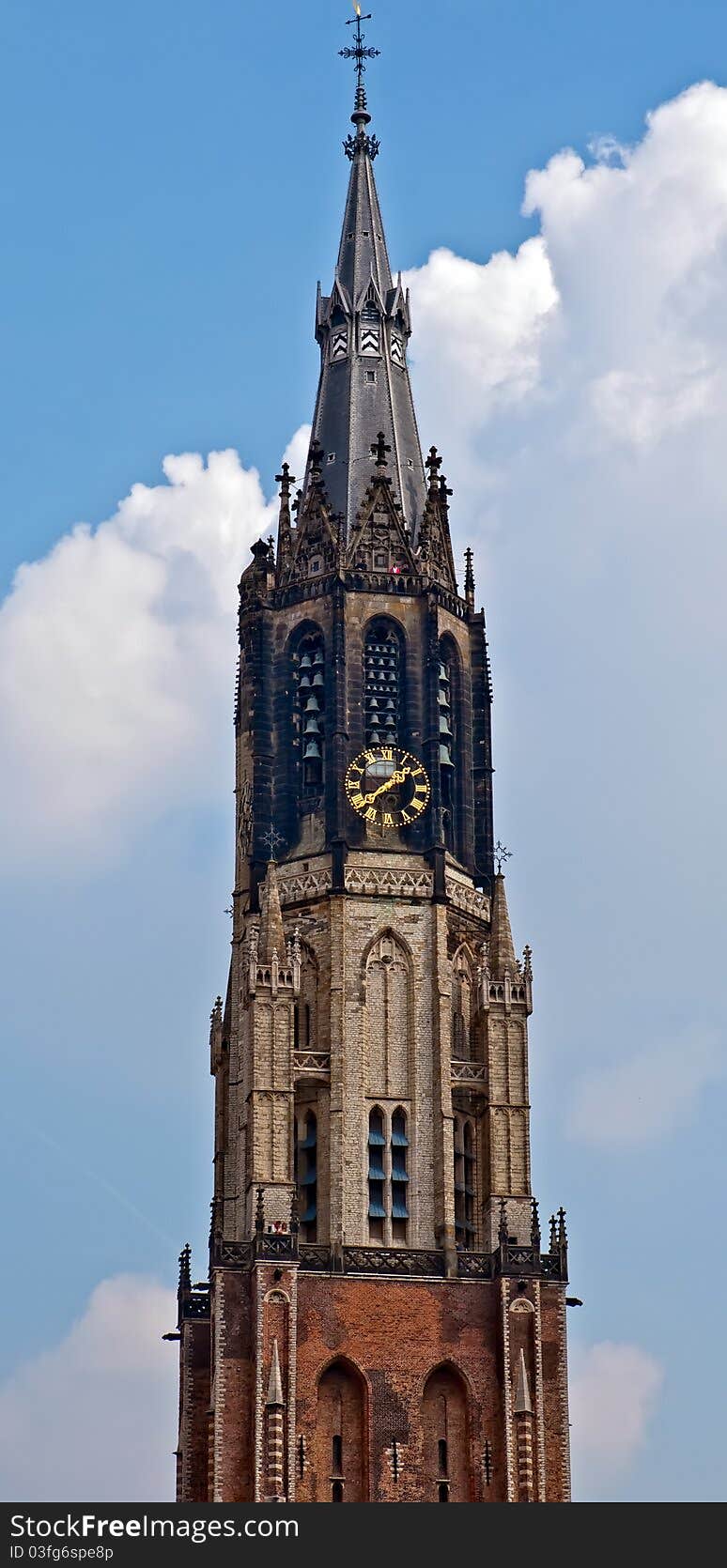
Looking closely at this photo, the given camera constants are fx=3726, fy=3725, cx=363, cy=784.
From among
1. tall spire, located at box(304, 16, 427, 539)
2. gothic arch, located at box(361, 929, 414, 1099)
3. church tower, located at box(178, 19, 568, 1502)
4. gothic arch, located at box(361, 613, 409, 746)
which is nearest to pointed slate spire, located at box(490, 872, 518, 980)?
church tower, located at box(178, 19, 568, 1502)

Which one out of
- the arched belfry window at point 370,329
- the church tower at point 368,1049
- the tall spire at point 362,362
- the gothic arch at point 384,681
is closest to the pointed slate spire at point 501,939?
the church tower at point 368,1049

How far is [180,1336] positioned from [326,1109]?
9.45m

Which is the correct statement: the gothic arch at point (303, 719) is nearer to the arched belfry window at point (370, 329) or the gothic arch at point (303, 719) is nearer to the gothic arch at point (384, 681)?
the gothic arch at point (384, 681)

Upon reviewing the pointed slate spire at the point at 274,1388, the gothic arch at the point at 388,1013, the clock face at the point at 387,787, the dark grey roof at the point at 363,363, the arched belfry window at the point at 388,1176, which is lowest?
the pointed slate spire at the point at 274,1388

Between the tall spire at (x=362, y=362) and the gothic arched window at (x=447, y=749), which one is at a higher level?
the tall spire at (x=362, y=362)

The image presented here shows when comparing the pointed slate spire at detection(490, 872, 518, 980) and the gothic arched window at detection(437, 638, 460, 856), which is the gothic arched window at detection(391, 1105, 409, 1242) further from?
the gothic arched window at detection(437, 638, 460, 856)

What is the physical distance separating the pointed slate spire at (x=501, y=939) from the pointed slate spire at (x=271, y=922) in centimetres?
768

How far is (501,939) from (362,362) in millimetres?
24485

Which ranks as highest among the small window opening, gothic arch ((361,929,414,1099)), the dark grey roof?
the dark grey roof

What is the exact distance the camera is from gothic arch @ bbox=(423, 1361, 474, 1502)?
4815 inches

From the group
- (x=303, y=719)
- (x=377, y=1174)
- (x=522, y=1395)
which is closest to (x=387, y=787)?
(x=303, y=719)

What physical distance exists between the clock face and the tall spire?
9.49 meters

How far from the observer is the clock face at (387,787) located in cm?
13225

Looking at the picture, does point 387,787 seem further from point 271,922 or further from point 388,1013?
point 388,1013
